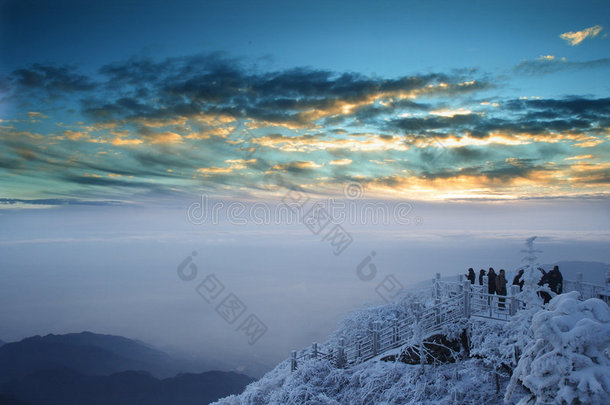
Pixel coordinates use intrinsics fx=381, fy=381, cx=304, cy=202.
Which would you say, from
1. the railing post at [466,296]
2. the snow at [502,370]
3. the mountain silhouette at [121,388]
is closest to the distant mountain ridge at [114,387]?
the mountain silhouette at [121,388]

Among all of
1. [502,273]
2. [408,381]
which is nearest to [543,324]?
[408,381]

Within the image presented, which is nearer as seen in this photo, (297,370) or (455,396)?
(455,396)

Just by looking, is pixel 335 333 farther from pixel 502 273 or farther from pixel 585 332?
pixel 585 332

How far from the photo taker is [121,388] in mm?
169000

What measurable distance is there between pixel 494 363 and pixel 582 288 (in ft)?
27.5

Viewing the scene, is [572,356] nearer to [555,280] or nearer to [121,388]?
[555,280]

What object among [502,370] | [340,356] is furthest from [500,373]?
[340,356]

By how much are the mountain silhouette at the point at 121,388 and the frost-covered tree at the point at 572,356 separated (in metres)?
159

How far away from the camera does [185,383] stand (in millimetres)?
165500

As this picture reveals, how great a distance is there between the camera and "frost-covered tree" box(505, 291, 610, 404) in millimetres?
8359

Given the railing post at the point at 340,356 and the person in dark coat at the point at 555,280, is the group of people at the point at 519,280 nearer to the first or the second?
the person in dark coat at the point at 555,280

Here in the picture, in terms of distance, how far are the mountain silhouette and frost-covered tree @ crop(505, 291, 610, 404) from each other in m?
159

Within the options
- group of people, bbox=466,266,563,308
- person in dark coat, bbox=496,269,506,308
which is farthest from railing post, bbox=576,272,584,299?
person in dark coat, bbox=496,269,506,308

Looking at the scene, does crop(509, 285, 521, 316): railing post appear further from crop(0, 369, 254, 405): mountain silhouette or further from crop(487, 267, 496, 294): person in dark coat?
crop(0, 369, 254, 405): mountain silhouette
